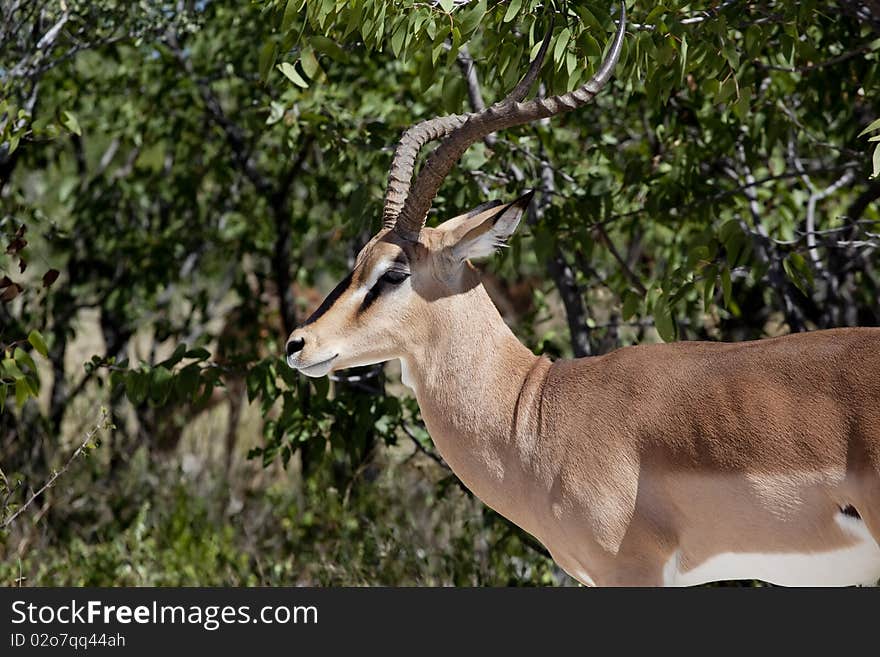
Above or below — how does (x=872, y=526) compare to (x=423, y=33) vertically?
below

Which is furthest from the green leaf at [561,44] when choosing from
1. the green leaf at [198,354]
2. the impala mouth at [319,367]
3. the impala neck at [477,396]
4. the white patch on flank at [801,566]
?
the green leaf at [198,354]

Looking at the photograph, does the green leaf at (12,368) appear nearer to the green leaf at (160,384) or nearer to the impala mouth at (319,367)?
the green leaf at (160,384)

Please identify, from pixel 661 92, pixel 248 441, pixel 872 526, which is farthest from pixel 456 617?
pixel 248 441

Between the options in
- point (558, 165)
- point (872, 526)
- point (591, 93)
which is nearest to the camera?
point (872, 526)

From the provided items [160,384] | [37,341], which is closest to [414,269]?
[160,384]

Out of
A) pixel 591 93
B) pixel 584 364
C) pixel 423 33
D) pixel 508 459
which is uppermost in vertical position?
pixel 423 33

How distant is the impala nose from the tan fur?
2cm

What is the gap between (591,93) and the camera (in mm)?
3676

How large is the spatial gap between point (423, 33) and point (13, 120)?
2068 millimetres

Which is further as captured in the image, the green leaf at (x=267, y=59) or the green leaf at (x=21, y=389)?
the green leaf at (x=21, y=389)

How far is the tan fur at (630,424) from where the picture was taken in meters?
3.23

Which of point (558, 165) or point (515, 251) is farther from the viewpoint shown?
point (558, 165)

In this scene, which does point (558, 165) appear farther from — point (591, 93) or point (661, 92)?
point (591, 93)

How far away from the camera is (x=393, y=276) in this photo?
12.2 feet
